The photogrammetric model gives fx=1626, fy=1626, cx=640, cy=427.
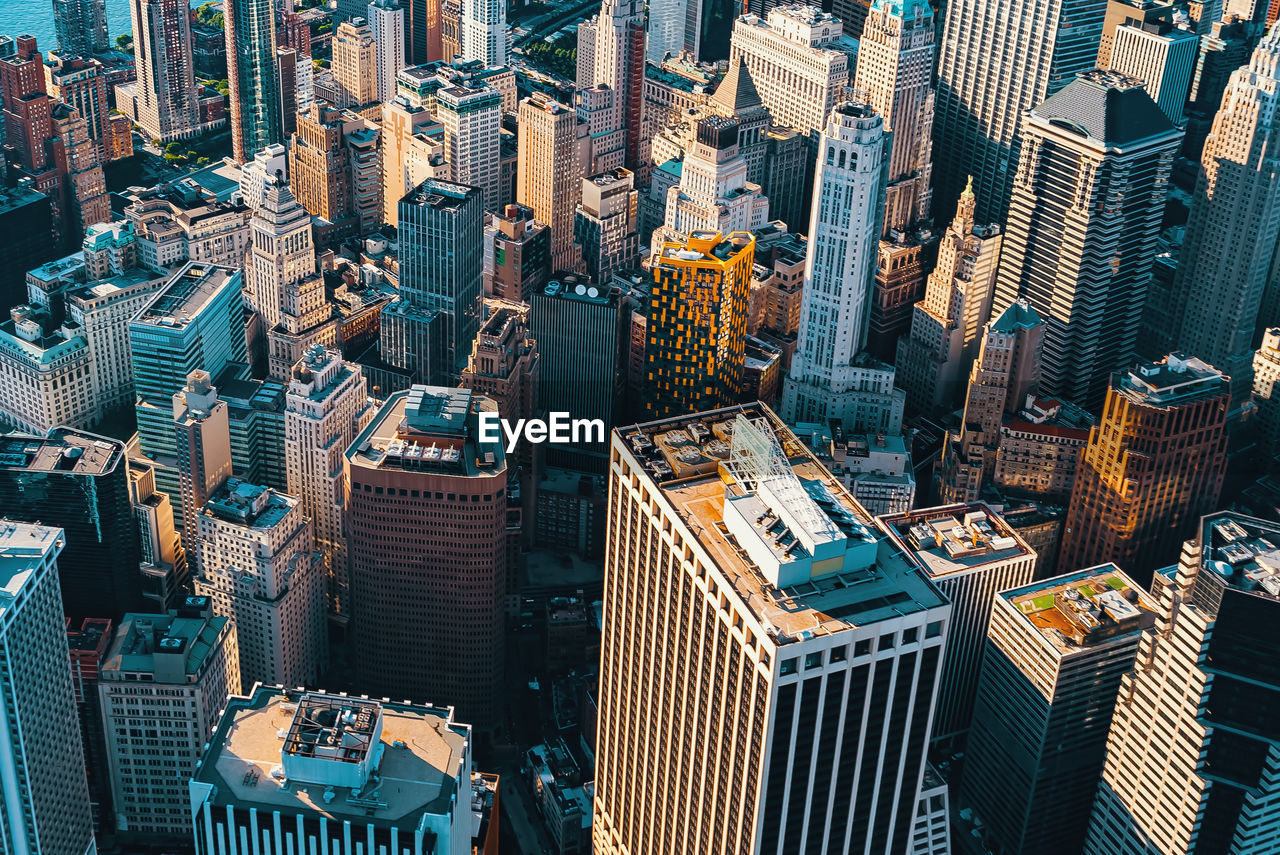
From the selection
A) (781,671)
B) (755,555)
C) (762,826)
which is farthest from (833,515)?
(762,826)

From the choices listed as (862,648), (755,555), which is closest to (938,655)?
(862,648)

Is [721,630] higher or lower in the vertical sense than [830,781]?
higher

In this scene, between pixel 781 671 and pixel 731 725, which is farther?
pixel 731 725

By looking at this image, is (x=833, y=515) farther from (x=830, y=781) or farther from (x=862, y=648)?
(x=830, y=781)

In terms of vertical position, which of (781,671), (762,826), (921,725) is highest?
(781,671)

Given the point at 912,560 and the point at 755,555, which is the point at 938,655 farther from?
the point at 755,555

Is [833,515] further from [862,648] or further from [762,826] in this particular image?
[762,826]

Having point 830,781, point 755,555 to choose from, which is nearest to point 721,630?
point 755,555

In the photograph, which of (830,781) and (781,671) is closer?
(781,671)
